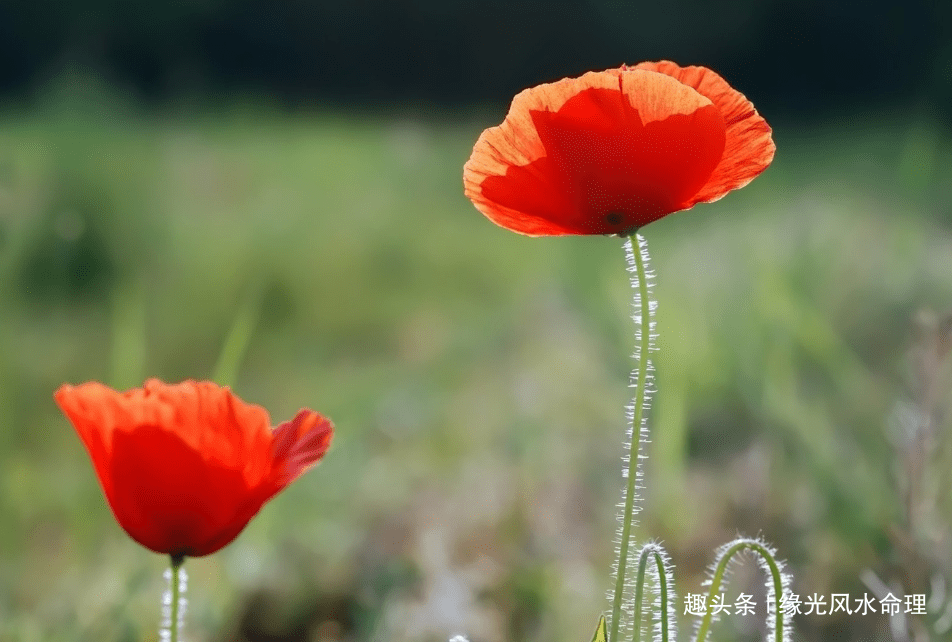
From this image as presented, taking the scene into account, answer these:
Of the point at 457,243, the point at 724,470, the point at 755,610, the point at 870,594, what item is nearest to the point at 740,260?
the point at 724,470

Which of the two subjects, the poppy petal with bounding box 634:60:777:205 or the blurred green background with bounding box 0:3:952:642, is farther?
the blurred green background with bounding box 0:3:952:642

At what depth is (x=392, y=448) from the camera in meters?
1.76

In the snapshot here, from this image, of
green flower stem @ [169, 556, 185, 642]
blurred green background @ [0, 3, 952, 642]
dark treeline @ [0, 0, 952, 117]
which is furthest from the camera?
dark treeline @ [0, 0, 952, 117]

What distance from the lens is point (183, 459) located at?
1.63ft

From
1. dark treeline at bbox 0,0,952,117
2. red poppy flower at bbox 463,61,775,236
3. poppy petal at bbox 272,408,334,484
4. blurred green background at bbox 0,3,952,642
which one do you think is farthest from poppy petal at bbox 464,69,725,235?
dark treeline at bbox 0,0,952,117

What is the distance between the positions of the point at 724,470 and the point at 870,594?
1.55ft

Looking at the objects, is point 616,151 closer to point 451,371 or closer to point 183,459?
point 183,459

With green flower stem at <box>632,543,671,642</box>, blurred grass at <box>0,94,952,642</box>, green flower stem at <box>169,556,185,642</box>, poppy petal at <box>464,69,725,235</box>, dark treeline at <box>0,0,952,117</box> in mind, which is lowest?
green flower stem at <box>169,556,185,642</box>

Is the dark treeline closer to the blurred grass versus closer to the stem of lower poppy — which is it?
the blurred grass

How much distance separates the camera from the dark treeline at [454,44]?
5090mm

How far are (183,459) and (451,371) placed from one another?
1731mm

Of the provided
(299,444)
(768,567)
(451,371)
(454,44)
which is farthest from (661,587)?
(454,44)

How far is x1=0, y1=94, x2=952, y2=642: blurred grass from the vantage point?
108cm

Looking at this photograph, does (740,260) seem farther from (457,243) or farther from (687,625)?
(687,625)
